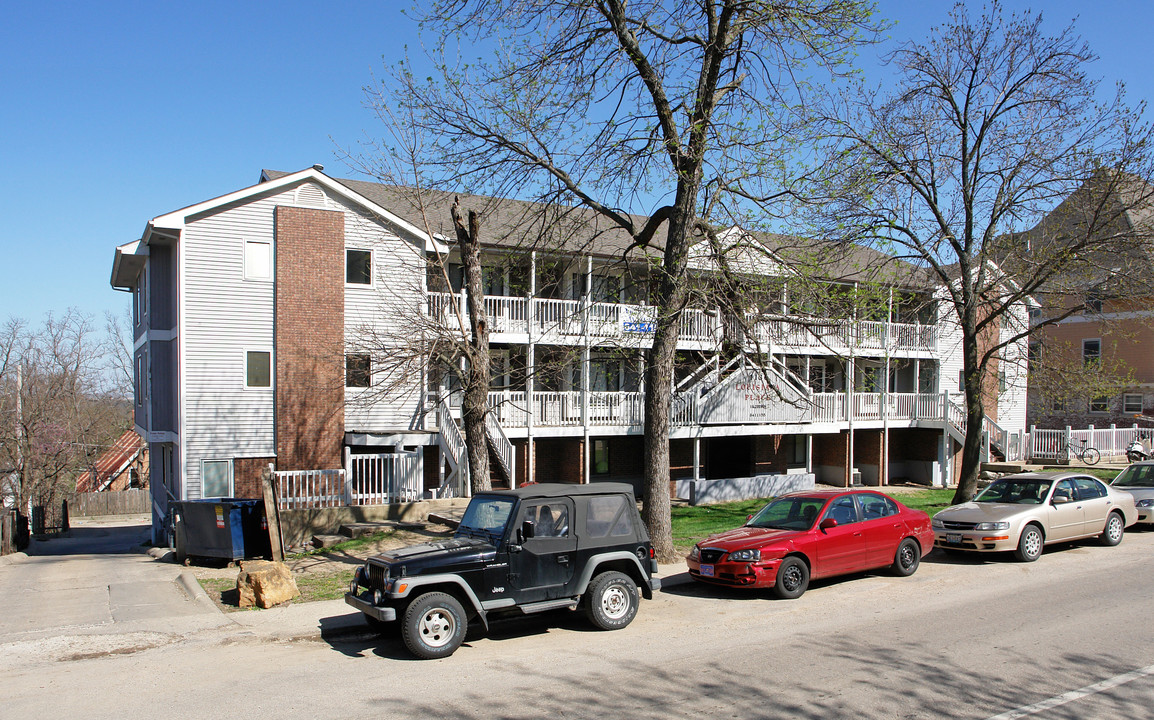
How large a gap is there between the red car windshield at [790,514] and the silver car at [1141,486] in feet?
31.7

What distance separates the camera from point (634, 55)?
13.3 meters

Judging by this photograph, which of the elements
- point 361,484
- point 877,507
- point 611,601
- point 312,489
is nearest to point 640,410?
point 361,484

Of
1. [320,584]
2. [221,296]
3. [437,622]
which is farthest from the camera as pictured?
[221,296]

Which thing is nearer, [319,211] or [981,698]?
[981,698]

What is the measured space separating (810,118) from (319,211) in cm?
1235

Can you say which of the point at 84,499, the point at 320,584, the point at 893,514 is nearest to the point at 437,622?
the point at 320,584

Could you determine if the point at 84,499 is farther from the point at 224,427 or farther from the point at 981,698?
the point at 981,698

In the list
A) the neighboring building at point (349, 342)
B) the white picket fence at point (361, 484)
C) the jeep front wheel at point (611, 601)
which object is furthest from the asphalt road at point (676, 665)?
the white picket fence at point (361, 484)

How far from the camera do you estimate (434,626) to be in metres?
8.13

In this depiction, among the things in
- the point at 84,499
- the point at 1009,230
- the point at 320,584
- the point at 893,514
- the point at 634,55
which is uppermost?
the point at 634,55

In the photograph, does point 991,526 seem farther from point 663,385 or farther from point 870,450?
point 870,450

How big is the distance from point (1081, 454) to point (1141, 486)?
52.5 ft

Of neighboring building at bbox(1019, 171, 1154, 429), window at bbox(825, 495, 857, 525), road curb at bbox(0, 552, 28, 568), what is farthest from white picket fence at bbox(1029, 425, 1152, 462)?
road curb at bbox(0, 552, 28, 568)

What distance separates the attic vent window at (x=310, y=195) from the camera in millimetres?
20109
